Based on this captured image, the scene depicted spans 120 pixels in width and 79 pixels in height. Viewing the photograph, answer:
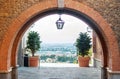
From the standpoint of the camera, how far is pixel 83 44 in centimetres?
2447

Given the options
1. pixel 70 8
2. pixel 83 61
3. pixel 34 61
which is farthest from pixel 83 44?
pixel 70 8

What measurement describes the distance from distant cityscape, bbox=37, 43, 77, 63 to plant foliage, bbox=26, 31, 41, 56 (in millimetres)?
1244

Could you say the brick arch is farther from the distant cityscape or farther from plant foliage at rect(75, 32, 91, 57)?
the distant cityscape

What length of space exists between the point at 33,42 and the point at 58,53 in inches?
92.1

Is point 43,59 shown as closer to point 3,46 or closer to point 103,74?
point 103,74

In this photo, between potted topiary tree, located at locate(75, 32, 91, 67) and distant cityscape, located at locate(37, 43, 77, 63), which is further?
distant cityscape, located at locate(37, 43, 77, 63)

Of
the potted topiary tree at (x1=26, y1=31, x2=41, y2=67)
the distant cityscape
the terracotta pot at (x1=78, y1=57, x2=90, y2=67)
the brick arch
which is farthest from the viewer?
the distant cityscape

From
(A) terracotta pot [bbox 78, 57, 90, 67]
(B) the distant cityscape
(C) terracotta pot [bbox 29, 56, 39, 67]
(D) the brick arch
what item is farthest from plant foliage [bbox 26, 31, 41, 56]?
(D) the brick arch

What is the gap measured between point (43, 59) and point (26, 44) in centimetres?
243

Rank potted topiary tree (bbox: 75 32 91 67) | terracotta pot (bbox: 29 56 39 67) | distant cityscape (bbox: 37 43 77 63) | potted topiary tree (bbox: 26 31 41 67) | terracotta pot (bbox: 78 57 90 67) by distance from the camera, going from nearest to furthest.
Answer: terracotta pot (bbox: 78 57 90 67) → potted topiary tree (bbox: 75 32 91 67) → terracotta pot (bbox: 29 56 39 67) → potted topiary tree (bbox: 26 31 41 67) → distant cityscape (bbox: 37 43 77 63)

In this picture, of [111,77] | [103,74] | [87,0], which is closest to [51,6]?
[87,0]

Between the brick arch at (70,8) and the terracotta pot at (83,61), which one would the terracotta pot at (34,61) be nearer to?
the terracotta pot at (83,61)

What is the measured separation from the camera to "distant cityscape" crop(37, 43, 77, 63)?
25.8m

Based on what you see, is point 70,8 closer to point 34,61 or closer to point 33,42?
point 33,42
